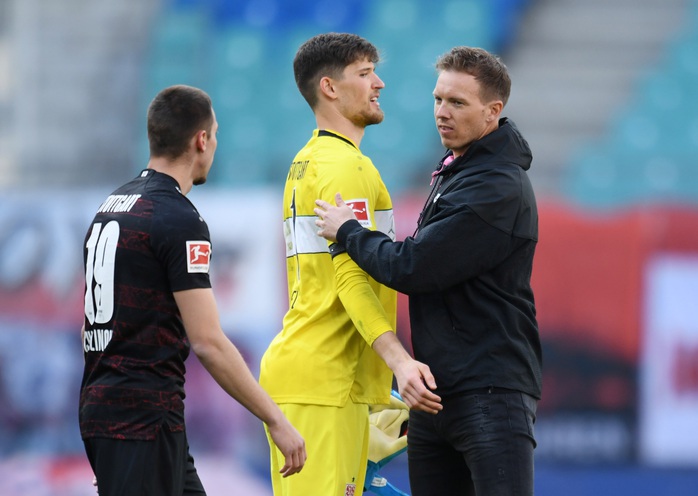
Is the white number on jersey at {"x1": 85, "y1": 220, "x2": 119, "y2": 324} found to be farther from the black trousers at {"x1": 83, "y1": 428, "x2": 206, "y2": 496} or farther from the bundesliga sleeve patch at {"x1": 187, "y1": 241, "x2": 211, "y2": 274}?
the black trousers at {"x1": 83, "y1": 428, "x2": 206, "y2": 496}

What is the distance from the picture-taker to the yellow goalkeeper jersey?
123 inches

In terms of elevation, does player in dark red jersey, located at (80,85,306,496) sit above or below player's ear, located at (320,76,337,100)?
below

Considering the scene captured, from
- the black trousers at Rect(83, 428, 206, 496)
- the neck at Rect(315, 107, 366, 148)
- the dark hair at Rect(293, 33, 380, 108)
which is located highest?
the dark hair at Rect(293, 33, 380, 108)

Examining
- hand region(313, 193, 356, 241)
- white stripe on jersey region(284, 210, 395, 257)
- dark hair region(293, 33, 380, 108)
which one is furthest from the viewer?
dark hair region(293, 33, 380, 108)

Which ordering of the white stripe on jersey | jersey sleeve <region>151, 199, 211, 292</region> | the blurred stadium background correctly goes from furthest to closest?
the blurred stadium background → the white stripe on jersey → jersey sleeve <region>151, 199, 211, 292</region>

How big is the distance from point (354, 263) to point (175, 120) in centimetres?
65

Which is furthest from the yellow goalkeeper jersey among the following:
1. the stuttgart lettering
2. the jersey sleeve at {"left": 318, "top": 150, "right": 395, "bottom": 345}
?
the stuttgart lettering

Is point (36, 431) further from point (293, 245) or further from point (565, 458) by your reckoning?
point (293, 245)

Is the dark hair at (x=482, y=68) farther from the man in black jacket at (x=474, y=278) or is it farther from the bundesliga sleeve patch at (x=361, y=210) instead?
the bundesliga sleeve patch at (x=361, y=210)

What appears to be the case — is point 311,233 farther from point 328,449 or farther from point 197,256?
point 328,449

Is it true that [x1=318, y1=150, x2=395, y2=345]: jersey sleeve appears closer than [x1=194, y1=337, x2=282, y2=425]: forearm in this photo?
No

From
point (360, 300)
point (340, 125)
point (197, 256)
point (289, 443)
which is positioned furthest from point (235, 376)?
point (340, 125)

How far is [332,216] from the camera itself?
3066 millimetres

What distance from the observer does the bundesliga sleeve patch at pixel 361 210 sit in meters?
3.10
